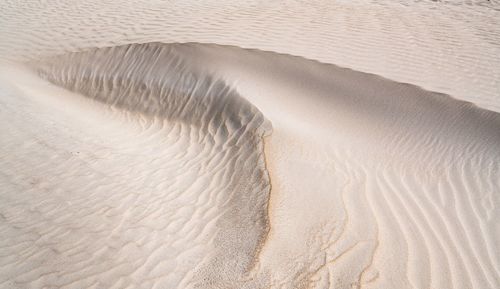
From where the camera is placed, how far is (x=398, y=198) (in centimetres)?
414

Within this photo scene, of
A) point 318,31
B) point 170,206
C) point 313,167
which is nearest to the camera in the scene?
point 170,206

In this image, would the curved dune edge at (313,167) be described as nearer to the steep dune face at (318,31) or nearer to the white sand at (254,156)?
the white sand at (254,156)

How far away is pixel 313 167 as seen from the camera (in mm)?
4586

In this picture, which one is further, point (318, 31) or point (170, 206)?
point (318, 31)

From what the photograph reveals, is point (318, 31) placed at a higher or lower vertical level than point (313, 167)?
higher

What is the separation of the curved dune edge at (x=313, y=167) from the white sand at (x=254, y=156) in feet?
0.07

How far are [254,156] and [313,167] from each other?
72 cm

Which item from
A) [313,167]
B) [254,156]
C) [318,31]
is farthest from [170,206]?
[318,31]

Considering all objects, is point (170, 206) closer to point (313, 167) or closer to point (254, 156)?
point (254, 156)

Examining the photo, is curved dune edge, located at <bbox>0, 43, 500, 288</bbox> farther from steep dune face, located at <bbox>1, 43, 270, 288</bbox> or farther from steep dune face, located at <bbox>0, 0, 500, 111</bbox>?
steep dune face, located at <bbox>0, 0, 500, 111</bbox>

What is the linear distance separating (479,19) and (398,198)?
7.55m

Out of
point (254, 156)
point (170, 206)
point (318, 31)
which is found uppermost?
point (318, 31)

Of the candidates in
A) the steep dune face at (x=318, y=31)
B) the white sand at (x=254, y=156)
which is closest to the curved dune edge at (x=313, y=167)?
the white sand at (x=254, y=156)

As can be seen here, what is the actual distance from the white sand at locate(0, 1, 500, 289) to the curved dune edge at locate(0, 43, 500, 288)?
2cm
